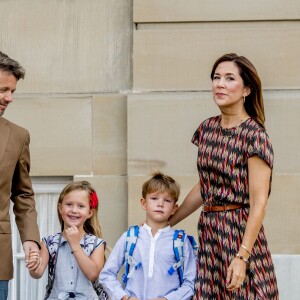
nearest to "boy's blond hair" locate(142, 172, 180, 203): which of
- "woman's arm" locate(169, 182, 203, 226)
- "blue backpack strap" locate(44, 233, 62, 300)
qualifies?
"woman's arm" locate(169, 182, 203, 226)

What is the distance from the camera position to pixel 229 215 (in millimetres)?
4898

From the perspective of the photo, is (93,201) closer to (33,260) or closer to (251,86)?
(33,260)

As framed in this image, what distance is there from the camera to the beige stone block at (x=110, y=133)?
7.23 meters

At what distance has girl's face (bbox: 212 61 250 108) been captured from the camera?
496cm

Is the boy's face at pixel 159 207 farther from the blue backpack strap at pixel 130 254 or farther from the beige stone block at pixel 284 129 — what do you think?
the beige stone block at pixel 284 129

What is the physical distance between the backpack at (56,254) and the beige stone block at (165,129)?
1402 mm

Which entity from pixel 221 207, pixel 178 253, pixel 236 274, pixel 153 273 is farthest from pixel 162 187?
pixel 236 274

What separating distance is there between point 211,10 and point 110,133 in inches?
47.3

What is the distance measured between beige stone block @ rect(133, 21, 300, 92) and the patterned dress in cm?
210

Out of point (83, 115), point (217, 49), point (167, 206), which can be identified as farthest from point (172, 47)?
point (167, 206)

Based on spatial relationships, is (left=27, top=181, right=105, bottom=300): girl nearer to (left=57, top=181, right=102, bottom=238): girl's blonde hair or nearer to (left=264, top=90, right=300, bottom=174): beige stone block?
(left=57, top=181, right=102, bottom=238): girl's blonde hair

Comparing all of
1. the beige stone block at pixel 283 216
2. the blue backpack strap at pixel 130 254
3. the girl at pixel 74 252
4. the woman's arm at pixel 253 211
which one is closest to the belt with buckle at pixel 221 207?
the woman's arm at pixel 253 211

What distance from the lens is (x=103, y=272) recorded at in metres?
5.45

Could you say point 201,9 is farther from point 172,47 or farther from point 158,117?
point 158,117
